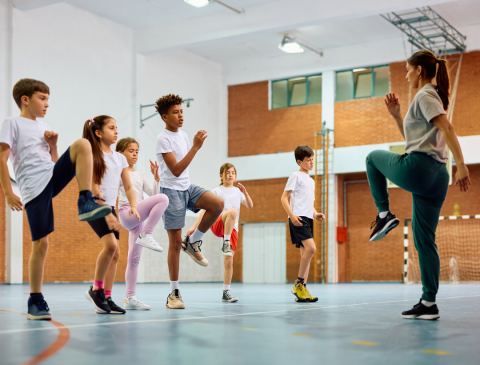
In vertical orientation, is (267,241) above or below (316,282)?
above

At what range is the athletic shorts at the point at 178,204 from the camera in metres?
4.82

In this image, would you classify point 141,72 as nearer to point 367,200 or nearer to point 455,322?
point 367,200

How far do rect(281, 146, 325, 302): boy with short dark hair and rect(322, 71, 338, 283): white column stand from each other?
11037 millimetres

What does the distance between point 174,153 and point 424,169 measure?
7.53ft

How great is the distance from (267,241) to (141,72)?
22.8 feet

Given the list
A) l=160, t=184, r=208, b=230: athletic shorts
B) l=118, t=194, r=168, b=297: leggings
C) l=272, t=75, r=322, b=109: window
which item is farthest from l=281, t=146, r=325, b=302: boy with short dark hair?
l=272, t=75, r=322, b=109: window

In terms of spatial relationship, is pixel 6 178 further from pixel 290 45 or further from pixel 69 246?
pixel 290 45

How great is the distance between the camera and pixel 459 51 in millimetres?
15711

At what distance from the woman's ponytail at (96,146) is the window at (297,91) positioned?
14.3 metres

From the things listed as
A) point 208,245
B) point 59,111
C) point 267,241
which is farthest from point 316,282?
point 59,111

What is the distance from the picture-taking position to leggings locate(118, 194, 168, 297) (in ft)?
15.3

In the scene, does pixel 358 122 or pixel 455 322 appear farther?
pixel 358 122

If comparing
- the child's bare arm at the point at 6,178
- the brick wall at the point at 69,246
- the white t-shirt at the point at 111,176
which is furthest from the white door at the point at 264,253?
the child's bare arm at the point at 6,178

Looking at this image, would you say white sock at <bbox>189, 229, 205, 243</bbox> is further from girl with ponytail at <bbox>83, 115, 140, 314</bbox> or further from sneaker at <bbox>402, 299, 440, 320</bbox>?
sneaker at <bbox>402, 299, 440, 320</bbox>
